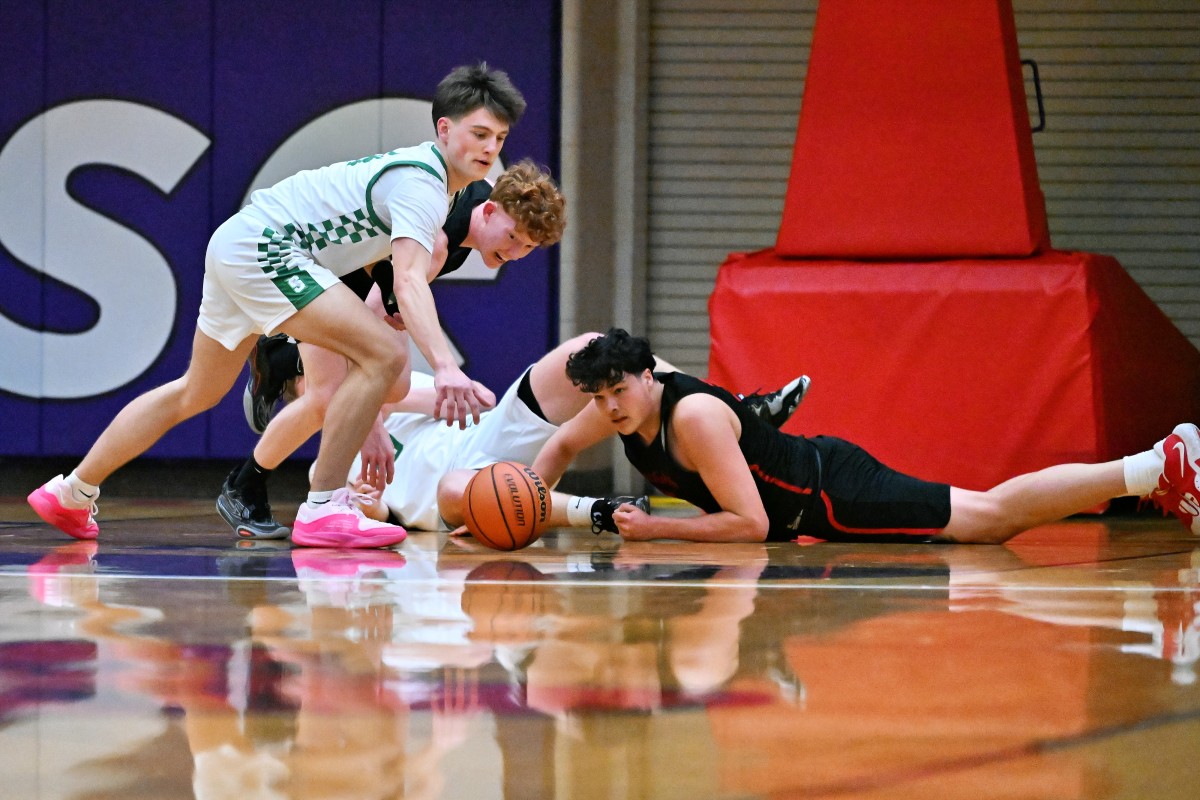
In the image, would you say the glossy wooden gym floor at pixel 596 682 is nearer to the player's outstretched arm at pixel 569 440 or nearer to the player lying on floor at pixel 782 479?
the player lying on floor at pixel 782 479

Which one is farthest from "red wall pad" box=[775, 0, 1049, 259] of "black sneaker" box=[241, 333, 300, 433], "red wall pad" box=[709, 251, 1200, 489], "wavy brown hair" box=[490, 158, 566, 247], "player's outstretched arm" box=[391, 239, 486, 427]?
"player's outstretched arm" box=[391, 239, 486, 427]

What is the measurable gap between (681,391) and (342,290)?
1226mm

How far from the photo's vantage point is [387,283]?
5.05m

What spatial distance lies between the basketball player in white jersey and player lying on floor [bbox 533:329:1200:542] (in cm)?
69

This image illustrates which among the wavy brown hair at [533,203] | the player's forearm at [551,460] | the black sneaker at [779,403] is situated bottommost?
the player's forearm at [551,460]

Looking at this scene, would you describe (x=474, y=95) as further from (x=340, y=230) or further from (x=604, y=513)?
(x=604, y=513)

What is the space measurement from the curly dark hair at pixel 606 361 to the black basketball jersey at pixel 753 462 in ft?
0.72

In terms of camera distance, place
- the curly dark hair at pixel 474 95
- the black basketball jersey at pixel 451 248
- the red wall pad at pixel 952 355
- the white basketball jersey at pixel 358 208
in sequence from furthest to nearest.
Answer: the red wall pad at pixel 952 355
the black basketball jersey at pixel 451 248
the curly dark hair at pixel 474 95
the white basketball jersey at pixel 358 208

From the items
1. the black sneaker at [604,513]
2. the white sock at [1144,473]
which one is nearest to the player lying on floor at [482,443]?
the black sneaker at [604,513]

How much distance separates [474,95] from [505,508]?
142 centimetres

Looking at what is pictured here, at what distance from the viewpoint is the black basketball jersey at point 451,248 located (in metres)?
4.95

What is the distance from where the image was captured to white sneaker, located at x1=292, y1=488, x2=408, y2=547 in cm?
446

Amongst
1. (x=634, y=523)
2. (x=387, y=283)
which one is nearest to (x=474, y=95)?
(x=387, y=283)

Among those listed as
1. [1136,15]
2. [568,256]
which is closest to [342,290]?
[568,256]
